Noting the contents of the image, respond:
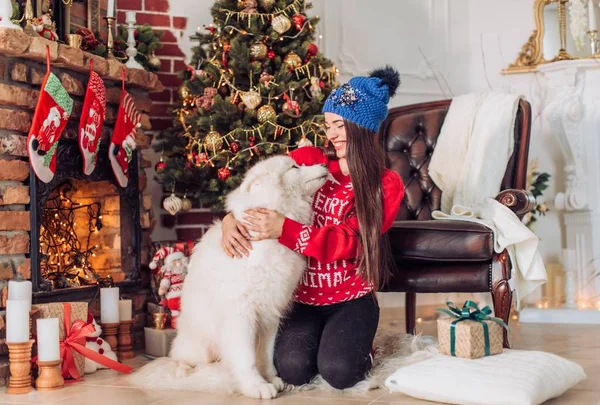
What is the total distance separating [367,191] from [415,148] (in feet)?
4.35

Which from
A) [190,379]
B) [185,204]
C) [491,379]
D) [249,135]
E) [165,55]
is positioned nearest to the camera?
[491,379]

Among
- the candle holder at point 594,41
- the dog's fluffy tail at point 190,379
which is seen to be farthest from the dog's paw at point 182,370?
the candle holder at point 594,41

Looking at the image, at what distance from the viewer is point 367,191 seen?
2732 millimetres

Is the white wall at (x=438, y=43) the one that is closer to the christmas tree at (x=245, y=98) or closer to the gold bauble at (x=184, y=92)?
the christmas tree at (x=245, y=98)

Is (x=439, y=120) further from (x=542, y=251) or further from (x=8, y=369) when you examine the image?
(x=8, y=369)

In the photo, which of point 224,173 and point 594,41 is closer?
point 224,173

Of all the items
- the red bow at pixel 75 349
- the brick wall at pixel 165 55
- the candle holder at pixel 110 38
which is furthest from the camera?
the brick wall at pixel 165 55

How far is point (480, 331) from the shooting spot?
2.66 metres

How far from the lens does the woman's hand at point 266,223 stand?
2.50 metres

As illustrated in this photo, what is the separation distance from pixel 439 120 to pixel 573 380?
1.72m

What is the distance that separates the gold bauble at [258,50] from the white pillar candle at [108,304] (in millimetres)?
1362

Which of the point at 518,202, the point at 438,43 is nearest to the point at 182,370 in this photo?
the point at 518,202

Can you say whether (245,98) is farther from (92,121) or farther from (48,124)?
(48,124)

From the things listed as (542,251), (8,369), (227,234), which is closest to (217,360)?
(227,234)
